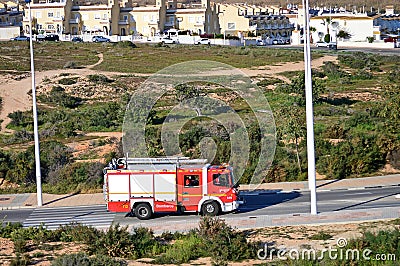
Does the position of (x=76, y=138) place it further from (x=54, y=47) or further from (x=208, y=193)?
(x=54, y=47)

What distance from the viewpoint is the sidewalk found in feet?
97.6

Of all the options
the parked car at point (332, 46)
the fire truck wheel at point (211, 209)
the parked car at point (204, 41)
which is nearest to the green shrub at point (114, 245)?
the fire truck wheel at point (211, 209)

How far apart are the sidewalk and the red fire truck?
403 centimetres

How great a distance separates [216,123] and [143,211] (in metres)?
15.4

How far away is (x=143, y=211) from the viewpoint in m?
25.7

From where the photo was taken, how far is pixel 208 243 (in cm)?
1977

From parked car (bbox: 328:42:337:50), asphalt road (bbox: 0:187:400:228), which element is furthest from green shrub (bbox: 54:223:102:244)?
parked car (bbox: 328:42:337:50)

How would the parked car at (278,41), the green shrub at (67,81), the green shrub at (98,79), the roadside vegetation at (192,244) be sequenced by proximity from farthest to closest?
the parked car at (278,41), the green shrub at (98,79), the green shrub at (67,81), the roadside vegetation at (192,244)

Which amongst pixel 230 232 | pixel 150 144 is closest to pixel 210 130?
pixel 150 144

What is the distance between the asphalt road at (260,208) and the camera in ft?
83.8

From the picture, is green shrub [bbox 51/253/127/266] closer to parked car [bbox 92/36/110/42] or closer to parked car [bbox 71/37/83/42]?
parked car [bbox 92/36/110/42]

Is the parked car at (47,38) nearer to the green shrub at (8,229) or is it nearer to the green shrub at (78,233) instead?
the green shrub at (8,229)

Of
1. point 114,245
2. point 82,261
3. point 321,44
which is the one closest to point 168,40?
point 321,44

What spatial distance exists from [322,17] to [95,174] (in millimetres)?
71816
